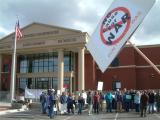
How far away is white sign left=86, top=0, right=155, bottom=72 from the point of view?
4.50 m

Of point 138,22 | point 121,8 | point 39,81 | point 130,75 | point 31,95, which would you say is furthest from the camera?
point 39,81

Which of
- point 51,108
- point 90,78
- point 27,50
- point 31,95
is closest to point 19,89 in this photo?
point 27,50

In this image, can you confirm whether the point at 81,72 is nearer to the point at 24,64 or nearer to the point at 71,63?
the point at 71,63

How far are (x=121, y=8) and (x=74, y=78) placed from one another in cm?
3452

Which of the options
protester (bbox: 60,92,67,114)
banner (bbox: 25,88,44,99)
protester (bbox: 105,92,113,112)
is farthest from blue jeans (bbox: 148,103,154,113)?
banner (bbox: 25,88,44,99)

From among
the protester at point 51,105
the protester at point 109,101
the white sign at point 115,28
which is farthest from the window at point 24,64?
the white sign at point 115,28

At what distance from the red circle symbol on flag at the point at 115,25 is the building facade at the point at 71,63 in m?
29.7

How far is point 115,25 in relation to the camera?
484 centimetres

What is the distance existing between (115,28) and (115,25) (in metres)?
0.05

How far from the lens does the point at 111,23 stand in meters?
4.95

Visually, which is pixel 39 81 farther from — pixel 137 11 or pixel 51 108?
pixel 137 11

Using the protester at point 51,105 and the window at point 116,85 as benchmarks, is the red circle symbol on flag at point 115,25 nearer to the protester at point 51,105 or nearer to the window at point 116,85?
the protester at point 51,105

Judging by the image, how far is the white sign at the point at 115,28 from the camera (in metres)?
4.50

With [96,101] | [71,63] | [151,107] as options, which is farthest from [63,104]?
[71,63]
